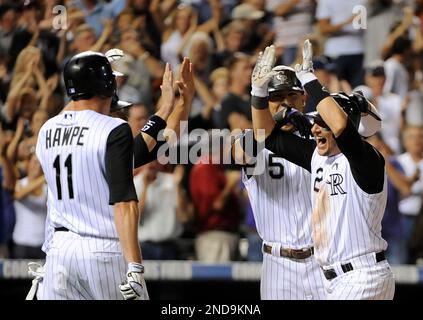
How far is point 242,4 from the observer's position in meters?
10.1

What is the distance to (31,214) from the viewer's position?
31.0ft

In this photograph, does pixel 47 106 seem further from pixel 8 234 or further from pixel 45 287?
pixel 45 287

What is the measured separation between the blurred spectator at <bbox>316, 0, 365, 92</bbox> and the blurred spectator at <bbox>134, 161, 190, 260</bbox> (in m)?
2.02

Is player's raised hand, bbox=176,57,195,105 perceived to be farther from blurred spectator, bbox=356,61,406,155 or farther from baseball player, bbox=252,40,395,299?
blurred spectator, bbox=356,61,406,155

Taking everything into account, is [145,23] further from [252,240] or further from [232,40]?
[252,240]

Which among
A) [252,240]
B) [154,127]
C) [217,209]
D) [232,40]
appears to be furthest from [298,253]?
[232,40]

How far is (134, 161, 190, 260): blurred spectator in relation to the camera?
9.07 metres

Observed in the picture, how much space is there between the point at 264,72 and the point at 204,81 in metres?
3.90
